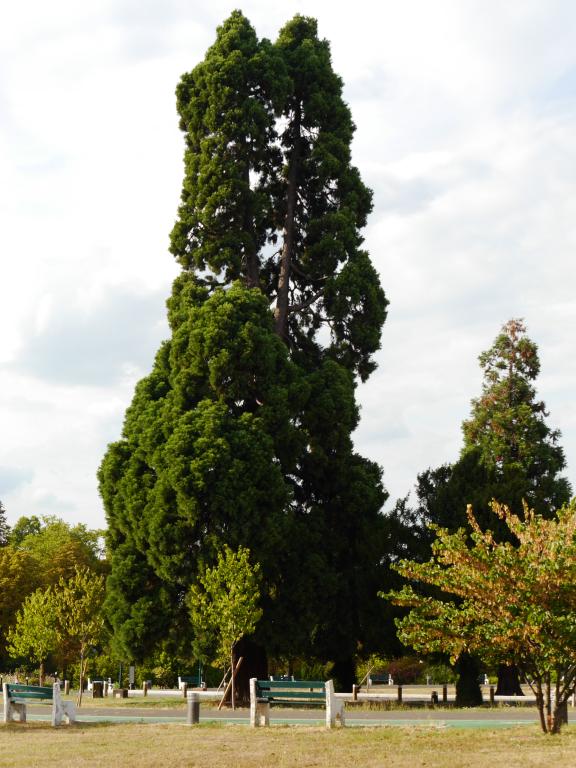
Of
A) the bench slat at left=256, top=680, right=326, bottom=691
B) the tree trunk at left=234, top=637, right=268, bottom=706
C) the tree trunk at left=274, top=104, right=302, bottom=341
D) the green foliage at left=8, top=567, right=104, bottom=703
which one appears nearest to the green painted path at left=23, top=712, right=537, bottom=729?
the bench slat at left=256, top=680, right=326, bottom=691

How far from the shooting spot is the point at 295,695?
19.9m

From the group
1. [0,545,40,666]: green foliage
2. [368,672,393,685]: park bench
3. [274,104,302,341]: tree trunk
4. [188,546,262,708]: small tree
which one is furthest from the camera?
[368,672,393,685]: park bench

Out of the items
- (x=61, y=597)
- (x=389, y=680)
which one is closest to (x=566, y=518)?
(x=61, y=597)

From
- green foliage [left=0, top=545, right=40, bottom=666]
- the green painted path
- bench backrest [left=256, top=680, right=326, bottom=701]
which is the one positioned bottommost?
the green painted path

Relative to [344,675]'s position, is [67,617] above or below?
above

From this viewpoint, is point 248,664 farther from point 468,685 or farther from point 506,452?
point 506,452

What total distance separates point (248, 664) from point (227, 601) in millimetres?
8700

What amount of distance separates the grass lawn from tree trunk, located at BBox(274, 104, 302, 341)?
21591mm

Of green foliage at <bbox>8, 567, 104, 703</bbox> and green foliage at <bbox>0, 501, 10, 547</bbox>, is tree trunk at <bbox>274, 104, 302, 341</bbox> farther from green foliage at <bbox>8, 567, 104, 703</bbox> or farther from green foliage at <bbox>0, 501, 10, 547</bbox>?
green foliage at <bbox>0, 501, 10, 547</bbox>

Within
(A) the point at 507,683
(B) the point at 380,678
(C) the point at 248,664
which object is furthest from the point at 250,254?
(B) the point at 380,678

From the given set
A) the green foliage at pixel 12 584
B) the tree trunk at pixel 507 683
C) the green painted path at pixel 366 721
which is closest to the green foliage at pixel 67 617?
the green painted path at pixel 366 721

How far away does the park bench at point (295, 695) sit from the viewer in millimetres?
18969

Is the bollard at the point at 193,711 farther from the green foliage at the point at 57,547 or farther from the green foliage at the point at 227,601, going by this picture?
the green foliage at the point at 57,547

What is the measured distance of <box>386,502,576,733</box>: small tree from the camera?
15.4 m
